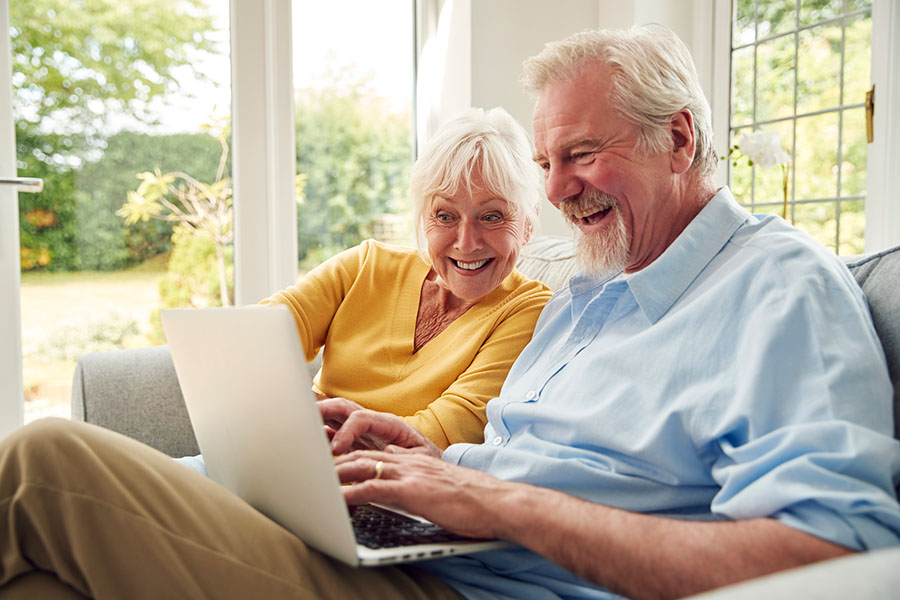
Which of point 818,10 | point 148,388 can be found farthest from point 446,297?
point 818,10

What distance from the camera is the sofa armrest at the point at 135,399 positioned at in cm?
176

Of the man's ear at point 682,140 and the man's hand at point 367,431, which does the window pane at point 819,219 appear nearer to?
the man's ear at point 682,140

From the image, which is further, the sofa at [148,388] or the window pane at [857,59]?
the window pane at [857,59]

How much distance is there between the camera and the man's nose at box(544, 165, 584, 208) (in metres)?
1.23

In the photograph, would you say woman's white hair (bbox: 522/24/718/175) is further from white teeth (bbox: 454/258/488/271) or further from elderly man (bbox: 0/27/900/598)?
white teeth (bbox: 454/258/488/271)

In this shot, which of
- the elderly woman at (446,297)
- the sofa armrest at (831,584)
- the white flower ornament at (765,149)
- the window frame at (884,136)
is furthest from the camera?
the white flower ornament at (765,149)

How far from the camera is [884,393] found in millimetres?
822

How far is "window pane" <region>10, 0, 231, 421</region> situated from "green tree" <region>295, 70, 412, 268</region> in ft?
1.17

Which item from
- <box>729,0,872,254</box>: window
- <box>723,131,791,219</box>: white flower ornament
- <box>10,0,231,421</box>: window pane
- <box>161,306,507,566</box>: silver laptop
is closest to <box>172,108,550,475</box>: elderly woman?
<box>161,306,507,566</box>: silver laptop

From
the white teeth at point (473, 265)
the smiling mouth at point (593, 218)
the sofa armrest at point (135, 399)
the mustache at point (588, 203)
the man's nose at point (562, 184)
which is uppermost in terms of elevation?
the man's nose at point (562, 184)

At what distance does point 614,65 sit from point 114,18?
5.88 ft

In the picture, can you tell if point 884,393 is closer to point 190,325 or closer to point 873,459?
point 873,459

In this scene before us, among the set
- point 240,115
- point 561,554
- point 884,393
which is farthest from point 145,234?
point 884,393

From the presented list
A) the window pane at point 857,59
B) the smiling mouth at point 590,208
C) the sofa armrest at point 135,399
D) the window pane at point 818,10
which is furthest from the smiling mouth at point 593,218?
the window pane at point 818,10
